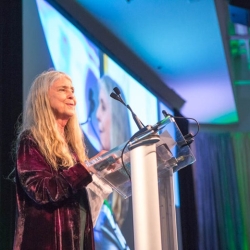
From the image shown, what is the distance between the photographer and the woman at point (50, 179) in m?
1.58

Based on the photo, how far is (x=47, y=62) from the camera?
9.62ft

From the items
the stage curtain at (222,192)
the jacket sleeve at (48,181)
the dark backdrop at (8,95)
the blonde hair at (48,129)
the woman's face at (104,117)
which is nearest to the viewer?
the jacket sleeve at (48,181)

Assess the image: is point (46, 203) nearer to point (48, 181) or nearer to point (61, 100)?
point (48, 181)

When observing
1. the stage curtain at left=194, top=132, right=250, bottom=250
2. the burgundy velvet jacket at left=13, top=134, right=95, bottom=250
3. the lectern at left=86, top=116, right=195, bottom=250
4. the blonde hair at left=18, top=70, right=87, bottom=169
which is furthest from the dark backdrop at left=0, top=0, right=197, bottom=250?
the stage curtain at left=194, top=132, right=250, bottom=250

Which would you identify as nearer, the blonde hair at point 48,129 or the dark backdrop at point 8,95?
the blonde hair at point 48,129

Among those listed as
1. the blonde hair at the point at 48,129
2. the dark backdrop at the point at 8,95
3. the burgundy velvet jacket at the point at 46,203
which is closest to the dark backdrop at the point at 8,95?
the dark backdrop at the point at 8,95

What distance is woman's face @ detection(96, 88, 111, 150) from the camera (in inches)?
140

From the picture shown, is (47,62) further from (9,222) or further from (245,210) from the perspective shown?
(245,210)

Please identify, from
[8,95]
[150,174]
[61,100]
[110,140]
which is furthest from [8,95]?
[150,174]

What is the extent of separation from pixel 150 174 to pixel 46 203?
0.40 meters

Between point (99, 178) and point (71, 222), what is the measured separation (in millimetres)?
177

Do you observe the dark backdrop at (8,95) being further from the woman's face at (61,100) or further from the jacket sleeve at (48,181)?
the jacket sleeve at (48,181)

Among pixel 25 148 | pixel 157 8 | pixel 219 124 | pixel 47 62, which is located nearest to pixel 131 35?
pixel 157 8

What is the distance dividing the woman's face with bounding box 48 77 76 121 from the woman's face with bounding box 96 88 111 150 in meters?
1.66
